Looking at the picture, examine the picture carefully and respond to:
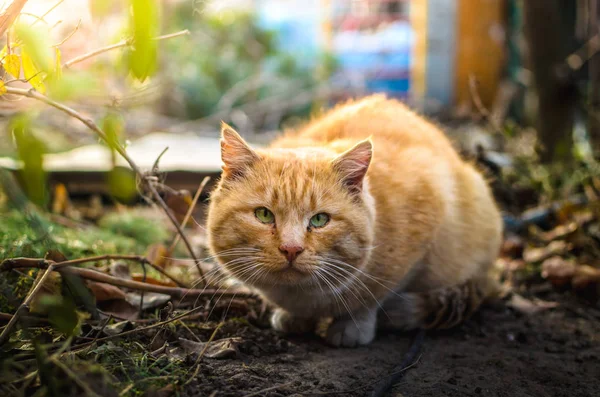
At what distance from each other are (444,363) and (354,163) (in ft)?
2.59

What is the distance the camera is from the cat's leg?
7.57ft

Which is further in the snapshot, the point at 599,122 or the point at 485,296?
the point at 599,122

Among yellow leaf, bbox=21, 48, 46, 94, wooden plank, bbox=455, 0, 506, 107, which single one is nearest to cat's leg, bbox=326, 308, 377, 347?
yellow leaf, bbox=21, 48, 46, 94

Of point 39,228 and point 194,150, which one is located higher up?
point 39,228

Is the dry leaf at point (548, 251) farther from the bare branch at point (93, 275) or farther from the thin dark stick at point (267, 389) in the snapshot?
the thin dark stick at point (267, 389)

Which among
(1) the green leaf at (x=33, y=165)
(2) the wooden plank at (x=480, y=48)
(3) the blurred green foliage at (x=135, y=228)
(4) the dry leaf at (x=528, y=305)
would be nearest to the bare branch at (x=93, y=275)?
(1) the green leaf at (x=33, y=165)

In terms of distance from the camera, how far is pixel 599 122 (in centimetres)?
394

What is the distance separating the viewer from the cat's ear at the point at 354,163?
6.97 feet

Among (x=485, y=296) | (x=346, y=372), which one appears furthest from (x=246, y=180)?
(x=485, y=296)

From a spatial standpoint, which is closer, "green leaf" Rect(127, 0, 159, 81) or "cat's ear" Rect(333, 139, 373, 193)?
"green leaf" Rect(127, 0, 159, 81)

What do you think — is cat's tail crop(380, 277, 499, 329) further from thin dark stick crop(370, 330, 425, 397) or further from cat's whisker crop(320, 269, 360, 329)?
cat's whisker crop(320, 269, 360, 329)

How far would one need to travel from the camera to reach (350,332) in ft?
7.57

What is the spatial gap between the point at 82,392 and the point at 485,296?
207cm

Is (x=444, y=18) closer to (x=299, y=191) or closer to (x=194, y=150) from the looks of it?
(x=194, y=150)
